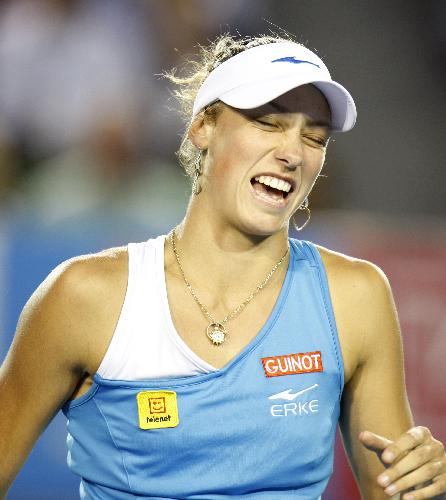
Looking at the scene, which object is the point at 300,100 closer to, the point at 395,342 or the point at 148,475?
the point at 395,342

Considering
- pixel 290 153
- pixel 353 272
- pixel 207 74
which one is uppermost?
pixel 207 74

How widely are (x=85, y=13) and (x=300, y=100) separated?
269cm

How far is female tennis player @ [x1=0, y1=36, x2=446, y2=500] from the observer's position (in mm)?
2256

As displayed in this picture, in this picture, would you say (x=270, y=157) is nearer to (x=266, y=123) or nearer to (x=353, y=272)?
(x=266, y=123)

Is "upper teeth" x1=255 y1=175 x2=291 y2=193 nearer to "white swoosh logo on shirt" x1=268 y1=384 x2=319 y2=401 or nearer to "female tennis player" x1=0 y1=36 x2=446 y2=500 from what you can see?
"female tennis player" x1=0 y1=36 x2=446 y2=500

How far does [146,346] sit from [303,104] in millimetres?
653

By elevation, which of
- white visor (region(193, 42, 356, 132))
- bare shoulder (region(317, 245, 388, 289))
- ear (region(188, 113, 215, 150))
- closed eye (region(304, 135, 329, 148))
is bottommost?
bare shoulder (region(317, 245, 388, 289))

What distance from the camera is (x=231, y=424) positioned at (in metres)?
2.24

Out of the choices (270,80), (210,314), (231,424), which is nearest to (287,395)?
(231,424)

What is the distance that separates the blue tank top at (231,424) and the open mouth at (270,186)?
26 centimetres

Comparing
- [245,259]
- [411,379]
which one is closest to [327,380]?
[245,259]

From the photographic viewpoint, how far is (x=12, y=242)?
393cm

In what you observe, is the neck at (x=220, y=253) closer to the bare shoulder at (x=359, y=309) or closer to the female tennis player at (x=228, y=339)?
the female tennis player at (x=228, y=339)

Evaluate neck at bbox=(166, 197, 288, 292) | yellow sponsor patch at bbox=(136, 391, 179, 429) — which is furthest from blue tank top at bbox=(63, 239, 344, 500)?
neck at bbox=(166, 197, 288, 292)
